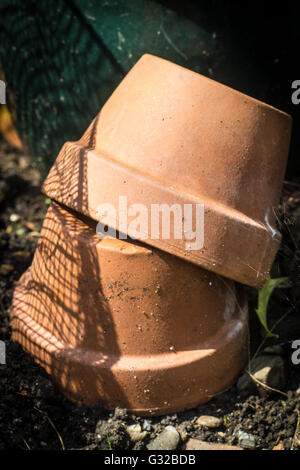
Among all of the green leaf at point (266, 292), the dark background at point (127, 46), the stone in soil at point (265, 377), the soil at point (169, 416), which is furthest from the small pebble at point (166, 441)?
the dark background at point (127, 46)

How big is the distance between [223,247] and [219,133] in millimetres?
388

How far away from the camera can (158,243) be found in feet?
5.03

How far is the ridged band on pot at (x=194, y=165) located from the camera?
1566mm

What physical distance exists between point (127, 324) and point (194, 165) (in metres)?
0.59

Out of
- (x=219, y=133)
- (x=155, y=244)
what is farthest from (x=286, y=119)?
(x=155, y=244)

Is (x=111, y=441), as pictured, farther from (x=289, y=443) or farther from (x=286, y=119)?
(x=286, y=119)

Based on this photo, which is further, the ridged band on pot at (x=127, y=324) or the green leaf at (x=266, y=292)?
the green leaf at (x=266, y=292)
